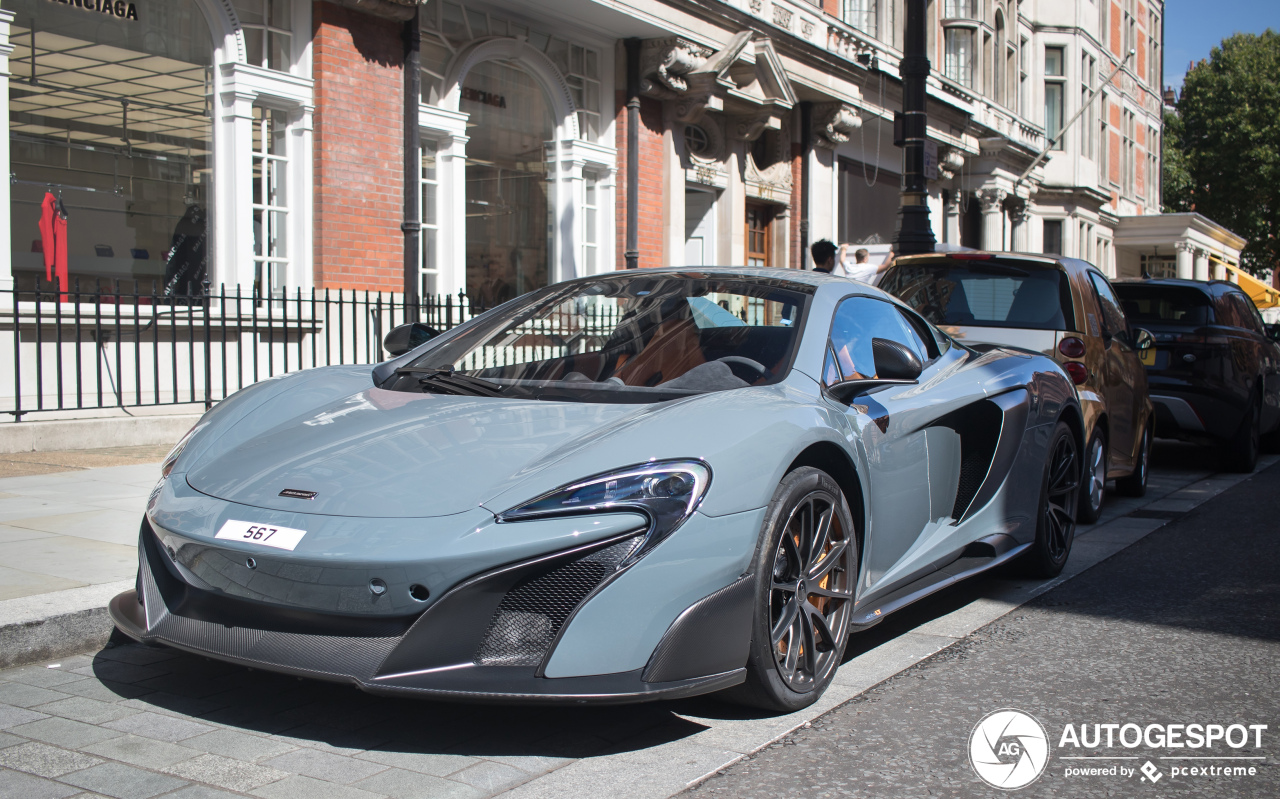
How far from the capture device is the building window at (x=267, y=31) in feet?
36.7

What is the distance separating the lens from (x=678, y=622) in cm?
294

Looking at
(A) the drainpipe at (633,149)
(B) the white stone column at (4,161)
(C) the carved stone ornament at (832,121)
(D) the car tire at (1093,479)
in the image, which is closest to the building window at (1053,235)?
(C) the carved stone ornament at (832,121)

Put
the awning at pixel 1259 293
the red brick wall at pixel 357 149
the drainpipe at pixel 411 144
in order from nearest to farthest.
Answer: the red brick wall at pixel 357 149 → the drainpipe at pixel 411 144 → the awning at pixel 1259 293

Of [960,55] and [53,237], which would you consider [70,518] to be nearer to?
[53,237]

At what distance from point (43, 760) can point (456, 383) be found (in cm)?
168

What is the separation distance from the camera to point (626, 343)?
4230 millimetres

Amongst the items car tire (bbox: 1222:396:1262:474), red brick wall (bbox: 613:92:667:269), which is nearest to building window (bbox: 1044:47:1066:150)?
red brick wall (bbox: 613:92:667:269)

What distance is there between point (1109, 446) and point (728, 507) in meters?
4.94

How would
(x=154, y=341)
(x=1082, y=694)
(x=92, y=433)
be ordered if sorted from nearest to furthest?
(x=1082, y=694) → (x=92, y=433) → (x=154, y=341)

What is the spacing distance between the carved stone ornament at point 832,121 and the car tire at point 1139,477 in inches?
471

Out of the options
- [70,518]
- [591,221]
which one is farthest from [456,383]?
[591,221]

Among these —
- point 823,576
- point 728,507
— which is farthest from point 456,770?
point 823,576

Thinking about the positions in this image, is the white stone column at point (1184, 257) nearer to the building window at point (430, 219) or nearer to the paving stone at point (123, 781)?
the building window at point (430, 219)

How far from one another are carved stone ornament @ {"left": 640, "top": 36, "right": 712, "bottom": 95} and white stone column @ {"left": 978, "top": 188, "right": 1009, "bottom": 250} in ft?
47.5
